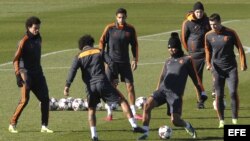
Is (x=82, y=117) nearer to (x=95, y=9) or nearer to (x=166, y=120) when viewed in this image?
(x=166, y=120)

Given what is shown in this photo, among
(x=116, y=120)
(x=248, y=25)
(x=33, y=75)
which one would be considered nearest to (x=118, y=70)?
(x=116, y=120)

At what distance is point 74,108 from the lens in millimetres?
25031

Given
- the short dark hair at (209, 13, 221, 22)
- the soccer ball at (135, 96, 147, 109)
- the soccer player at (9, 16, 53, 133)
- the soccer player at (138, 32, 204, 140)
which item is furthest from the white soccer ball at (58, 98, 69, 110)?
the short dark hair at (209, 13, 221, 22)

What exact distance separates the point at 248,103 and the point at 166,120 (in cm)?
369

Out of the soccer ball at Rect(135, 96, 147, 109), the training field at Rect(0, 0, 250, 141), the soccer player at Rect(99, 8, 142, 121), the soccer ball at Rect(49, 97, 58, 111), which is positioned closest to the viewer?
the training field at Rect(0, 0, 250, 141)

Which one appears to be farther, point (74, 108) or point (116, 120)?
point (74, 108)

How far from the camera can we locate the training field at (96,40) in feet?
72.1

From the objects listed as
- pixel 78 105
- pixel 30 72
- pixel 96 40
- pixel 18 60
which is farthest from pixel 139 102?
pixel 96 40

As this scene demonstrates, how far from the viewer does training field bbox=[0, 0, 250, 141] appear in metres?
22.0

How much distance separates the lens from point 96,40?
1775 inches

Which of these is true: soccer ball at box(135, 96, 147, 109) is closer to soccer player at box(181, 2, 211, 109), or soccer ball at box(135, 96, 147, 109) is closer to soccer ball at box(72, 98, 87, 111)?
soccer ball at box(72, 98, 87, 111)

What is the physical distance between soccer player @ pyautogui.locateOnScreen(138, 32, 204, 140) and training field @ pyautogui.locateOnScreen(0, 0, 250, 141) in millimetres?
551

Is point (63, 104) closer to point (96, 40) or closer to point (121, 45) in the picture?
point (121, 45)

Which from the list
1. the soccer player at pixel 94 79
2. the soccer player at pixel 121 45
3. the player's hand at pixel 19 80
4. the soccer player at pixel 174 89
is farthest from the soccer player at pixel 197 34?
the player's hand at pixel 19 80
